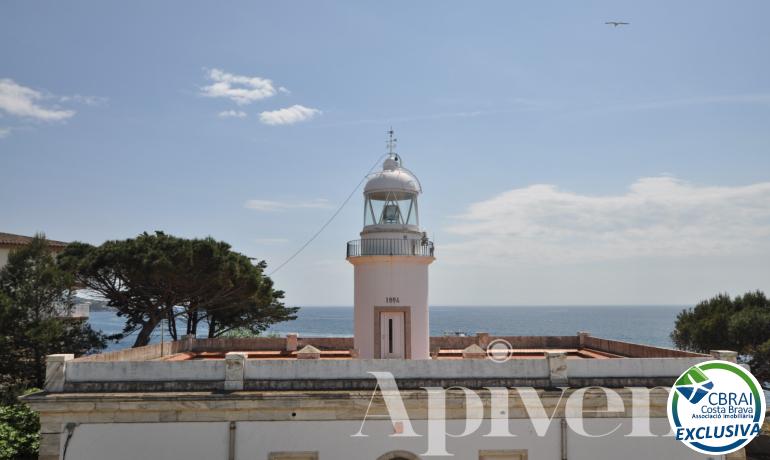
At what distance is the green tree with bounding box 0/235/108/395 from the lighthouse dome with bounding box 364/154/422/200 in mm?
15033

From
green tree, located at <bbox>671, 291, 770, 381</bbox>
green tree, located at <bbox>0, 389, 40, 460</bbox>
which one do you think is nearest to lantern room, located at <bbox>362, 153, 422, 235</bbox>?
green tree, located at <bbox>0, 389, 40, 460</bbox>

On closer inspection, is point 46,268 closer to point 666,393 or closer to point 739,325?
point 666,393

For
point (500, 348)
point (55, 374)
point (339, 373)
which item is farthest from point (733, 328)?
point (55, 374)

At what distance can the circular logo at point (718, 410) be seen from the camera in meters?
12.7

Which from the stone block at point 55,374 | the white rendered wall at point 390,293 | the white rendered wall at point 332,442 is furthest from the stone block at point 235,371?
the white rendered wall at point 390,293

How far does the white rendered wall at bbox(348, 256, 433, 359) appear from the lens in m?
17.6

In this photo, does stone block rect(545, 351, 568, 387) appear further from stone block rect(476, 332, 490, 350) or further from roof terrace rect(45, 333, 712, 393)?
stone block rect(476, 332, 490, 350)

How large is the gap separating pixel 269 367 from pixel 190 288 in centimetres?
1845

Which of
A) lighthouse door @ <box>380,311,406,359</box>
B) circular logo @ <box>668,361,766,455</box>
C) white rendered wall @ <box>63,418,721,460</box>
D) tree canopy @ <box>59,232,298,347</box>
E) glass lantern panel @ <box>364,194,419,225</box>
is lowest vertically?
white rendered wall @ <box>63,418,721,460</box>

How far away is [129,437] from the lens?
40.2 ft

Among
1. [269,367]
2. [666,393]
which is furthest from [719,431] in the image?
[269,367]

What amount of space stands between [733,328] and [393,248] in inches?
1043

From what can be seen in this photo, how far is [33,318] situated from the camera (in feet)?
77.7

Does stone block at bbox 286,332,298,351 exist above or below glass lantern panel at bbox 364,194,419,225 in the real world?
below
